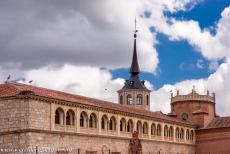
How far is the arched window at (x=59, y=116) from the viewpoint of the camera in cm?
4372

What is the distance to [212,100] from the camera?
242 ft

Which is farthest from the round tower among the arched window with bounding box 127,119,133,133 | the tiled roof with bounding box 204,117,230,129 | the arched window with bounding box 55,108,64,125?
the arched window with bounding box 55,108,64,125

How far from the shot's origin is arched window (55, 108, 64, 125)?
1721 inches

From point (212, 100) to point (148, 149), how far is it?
65.1ft

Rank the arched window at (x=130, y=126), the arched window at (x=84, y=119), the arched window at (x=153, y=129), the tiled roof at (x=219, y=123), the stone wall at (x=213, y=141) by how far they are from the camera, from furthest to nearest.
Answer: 1. the tiled roof at (x=219, y=123)
2. the stone wall at (x=213, y=141)
3. the arched window at (x=153, y=129)
4. the arched window at (x=130, y=126)
5. the arched window at (x=84, y=119)

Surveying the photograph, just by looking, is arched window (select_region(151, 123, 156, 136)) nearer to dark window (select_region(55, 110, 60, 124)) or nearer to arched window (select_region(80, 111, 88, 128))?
arched window (select_region(80, 111, 88, 128))

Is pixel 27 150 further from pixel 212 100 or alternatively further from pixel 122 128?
pixel 212 100

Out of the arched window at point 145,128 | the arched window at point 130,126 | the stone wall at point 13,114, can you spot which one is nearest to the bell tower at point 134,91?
the arched window at point 145,128

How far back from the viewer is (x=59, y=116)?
43969mm

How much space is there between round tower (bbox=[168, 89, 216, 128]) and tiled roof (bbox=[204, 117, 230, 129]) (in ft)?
2.72

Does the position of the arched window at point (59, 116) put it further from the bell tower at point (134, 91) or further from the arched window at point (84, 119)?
the bell tower at point (134, 91)

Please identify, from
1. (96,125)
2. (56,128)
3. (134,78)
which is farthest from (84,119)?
(134,78)

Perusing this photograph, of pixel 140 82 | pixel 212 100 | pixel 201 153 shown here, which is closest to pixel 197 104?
pixel 212 100

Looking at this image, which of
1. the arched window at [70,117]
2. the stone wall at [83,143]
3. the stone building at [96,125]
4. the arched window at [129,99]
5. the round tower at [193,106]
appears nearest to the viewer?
the stone wall at [83,143]
